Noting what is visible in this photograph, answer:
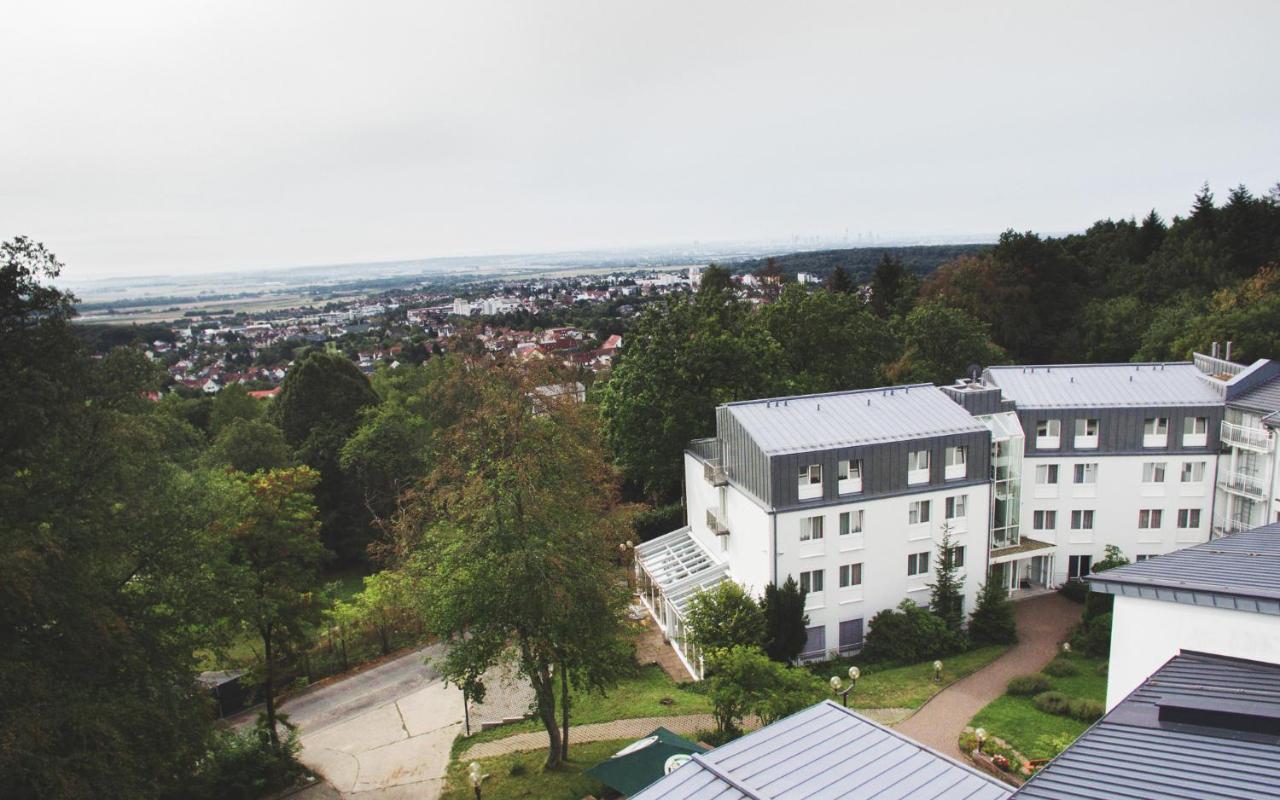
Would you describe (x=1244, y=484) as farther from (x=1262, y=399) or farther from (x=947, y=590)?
(x=947, y=590)

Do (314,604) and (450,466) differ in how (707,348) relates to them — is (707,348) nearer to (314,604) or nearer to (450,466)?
(450,466)

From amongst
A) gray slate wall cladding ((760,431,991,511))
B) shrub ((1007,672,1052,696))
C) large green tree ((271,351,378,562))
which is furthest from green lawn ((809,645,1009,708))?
large green tree ((271,351,378,562))

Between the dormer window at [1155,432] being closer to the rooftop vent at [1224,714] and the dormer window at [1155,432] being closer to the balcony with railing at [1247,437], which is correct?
the balcony with railing at [1247,437]

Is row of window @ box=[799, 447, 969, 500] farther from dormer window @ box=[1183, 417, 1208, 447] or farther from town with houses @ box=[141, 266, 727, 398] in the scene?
town with houses @ box=[141, 266, 727, 398]

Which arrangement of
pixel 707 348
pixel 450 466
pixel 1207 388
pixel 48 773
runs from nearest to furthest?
pixel 48 773 < pixel 450 466 < pixel 1207 388 < pixel 707 348

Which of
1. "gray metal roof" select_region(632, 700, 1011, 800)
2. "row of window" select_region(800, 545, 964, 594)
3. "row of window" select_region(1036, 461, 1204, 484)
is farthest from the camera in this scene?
"row of window" select_region(1036, 461, 1204, 484)

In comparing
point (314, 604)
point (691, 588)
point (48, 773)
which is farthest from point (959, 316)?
point (48, 773)
